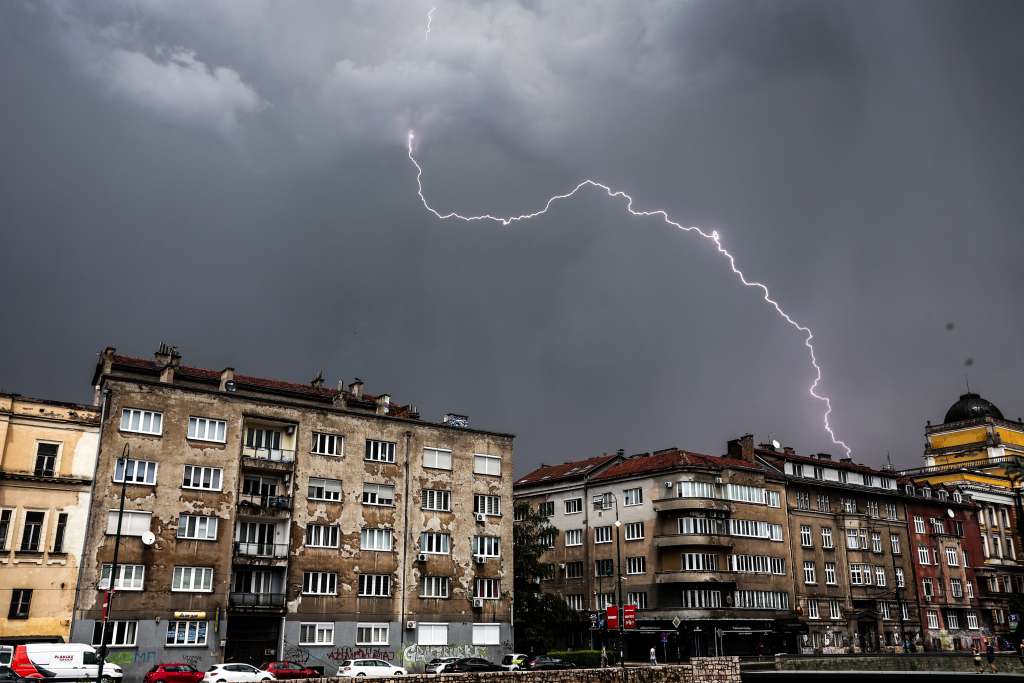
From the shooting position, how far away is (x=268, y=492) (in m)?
60.0

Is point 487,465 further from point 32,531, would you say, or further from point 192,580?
point 32,531

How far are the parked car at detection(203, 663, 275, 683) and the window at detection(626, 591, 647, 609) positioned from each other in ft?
122

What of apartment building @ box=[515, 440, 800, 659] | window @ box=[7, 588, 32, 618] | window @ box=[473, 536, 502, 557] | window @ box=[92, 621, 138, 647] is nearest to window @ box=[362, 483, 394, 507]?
window @ box=[473, 536, 502, 557]

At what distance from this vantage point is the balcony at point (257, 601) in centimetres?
5525

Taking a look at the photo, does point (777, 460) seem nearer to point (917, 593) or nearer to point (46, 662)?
point (917, 593)

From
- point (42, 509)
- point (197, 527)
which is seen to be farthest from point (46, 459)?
point (197, 527)

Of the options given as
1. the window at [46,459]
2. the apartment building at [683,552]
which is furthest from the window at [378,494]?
the window at [46,459]

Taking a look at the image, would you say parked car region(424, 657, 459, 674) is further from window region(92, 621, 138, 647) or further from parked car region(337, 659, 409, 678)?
window region(92, 621, 138, 647)

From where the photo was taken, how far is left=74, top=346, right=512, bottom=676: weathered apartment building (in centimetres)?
5281

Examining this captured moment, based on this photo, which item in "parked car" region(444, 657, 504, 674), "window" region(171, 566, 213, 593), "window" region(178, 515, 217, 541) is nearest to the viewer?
"parked car" region(444, 657, 504, 674)

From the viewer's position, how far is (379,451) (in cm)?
6456

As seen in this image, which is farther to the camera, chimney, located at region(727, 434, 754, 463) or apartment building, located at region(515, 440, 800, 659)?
chimney, located at region(727, 434, 754, 463)

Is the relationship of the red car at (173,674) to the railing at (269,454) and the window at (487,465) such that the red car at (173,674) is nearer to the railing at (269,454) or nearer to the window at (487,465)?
the railing at (269,454)

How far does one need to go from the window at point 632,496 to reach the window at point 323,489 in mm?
29746
